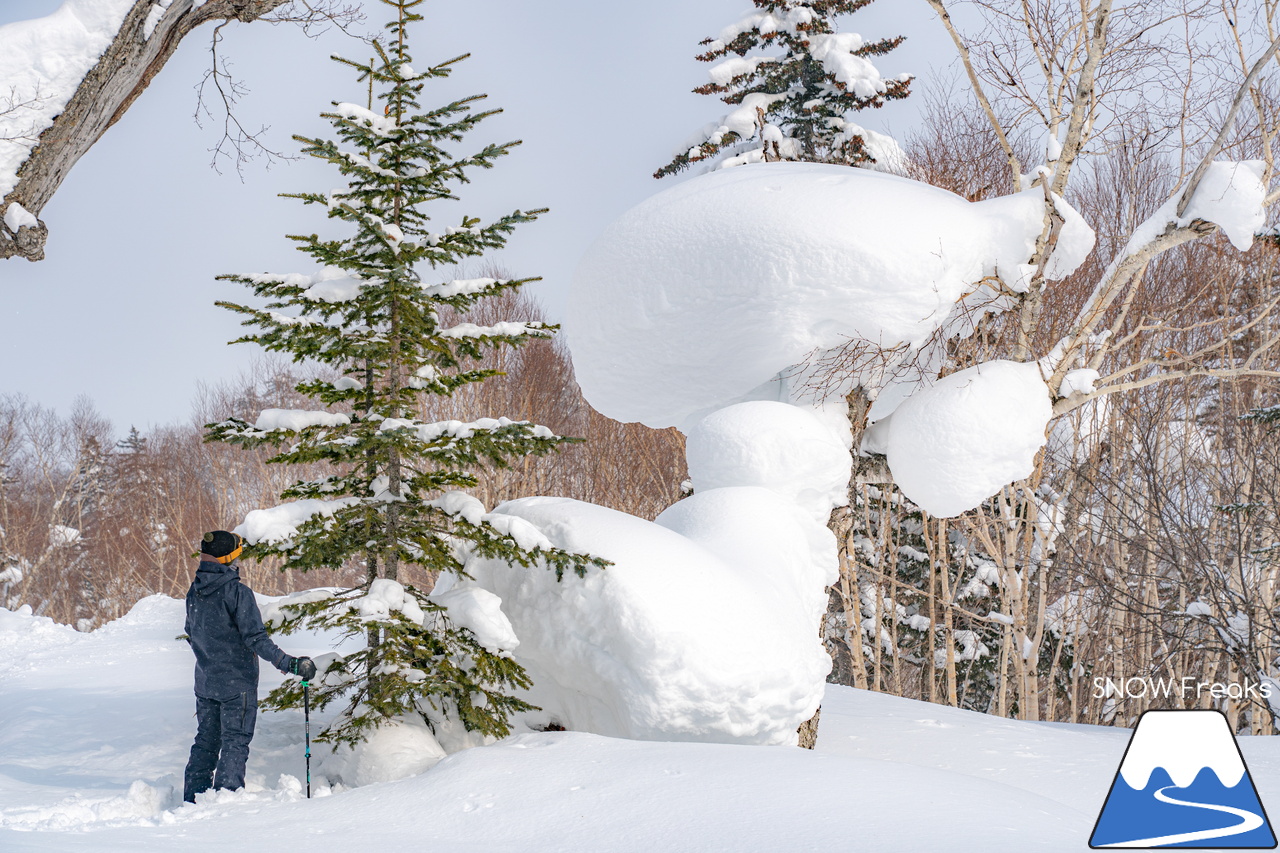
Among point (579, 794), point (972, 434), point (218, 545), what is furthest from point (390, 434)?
point (972, 434)

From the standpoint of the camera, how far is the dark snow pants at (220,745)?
464cm

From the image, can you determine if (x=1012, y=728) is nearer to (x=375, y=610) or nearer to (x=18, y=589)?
(x=375, y=610)

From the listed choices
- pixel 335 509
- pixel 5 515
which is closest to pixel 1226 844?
pixel 335 509

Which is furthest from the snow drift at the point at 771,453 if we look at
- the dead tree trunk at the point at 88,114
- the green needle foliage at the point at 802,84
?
the green needle foliage at the point at 802,84

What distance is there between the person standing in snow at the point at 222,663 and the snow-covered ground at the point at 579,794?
192 mm

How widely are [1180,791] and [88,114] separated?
6441 mm

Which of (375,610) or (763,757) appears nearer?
(763,757)

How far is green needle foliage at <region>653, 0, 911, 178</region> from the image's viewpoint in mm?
14656

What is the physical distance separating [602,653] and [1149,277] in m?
13.2

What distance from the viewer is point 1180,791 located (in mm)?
3129

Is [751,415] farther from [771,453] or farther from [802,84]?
[802,84]

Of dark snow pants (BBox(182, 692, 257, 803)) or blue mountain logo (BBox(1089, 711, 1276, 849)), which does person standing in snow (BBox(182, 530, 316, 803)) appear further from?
blue mountain logo (BBox(1089, 711, 1276, 849))

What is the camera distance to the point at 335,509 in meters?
5.12

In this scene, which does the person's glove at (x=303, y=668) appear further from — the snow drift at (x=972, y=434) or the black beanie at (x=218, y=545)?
the snow drift at (x=972, y=434)
